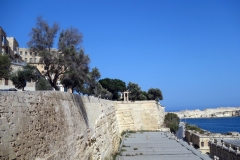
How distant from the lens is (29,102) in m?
6.27

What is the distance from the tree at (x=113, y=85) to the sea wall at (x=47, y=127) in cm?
3603

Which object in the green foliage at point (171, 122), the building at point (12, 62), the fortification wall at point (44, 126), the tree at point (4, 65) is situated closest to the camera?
the fortification wall at point (44, 126)

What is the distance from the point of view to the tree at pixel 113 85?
165 feet

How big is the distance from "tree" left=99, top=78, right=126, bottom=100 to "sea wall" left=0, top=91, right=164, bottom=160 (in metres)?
36.0

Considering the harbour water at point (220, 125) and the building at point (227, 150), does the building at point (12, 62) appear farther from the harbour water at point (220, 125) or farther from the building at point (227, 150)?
the harbour water at point (220, 125)

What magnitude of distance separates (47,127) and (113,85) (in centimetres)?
4340

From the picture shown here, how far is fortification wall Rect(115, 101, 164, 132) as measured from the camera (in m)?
32.0

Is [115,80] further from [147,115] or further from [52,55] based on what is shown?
[52,55]

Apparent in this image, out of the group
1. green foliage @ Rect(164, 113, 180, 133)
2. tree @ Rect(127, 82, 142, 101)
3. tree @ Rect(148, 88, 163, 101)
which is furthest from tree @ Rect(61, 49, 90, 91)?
tree @ Rect(148, 88, 163, 101)

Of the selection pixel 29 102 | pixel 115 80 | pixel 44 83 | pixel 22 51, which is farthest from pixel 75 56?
pixel 115 80

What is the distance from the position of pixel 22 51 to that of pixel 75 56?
29.2m

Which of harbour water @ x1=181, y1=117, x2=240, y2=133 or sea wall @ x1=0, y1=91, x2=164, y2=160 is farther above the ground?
sea wall @ x1=0, y1=91, x2=164, y2=160

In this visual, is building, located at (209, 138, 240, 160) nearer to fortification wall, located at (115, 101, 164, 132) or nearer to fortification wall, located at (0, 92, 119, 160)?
fortification wall, located at (115, 101, 164, 132)

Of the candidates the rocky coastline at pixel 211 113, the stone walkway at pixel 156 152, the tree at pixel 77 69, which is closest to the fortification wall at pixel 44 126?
the tree at pixel 77 69
